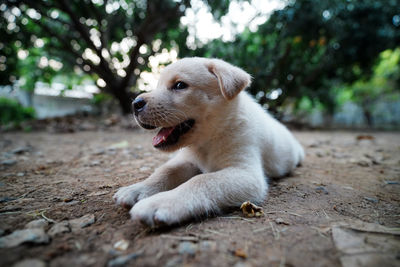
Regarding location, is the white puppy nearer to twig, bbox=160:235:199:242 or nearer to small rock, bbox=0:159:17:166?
twig, bbox=160:235:199:242

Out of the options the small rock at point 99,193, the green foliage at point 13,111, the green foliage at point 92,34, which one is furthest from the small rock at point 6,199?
the green foliage at point 13,111

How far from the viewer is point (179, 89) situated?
2328 mm

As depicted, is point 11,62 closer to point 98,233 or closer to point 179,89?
point 179,89

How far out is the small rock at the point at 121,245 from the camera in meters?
1.31

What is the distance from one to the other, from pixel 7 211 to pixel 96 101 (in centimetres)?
1058

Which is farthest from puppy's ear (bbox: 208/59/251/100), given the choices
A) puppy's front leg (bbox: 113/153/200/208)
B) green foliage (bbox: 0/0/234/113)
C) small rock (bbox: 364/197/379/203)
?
green foliage (bbox: 0/0/234/113)

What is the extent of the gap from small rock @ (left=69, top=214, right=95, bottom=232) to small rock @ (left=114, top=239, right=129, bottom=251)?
361mm

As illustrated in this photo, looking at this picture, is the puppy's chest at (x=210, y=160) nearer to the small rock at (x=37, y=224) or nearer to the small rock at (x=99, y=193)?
the small rock at (x=99, y=193)

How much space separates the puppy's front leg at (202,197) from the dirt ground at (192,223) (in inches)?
3.3

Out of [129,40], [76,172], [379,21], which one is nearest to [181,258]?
[76,172]

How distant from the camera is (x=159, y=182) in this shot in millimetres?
2094

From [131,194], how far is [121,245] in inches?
21.5

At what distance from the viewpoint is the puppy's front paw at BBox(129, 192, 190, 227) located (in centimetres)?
148

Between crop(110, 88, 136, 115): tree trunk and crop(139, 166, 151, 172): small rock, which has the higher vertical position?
crop(110, 88, 136, 115): tree trunk
